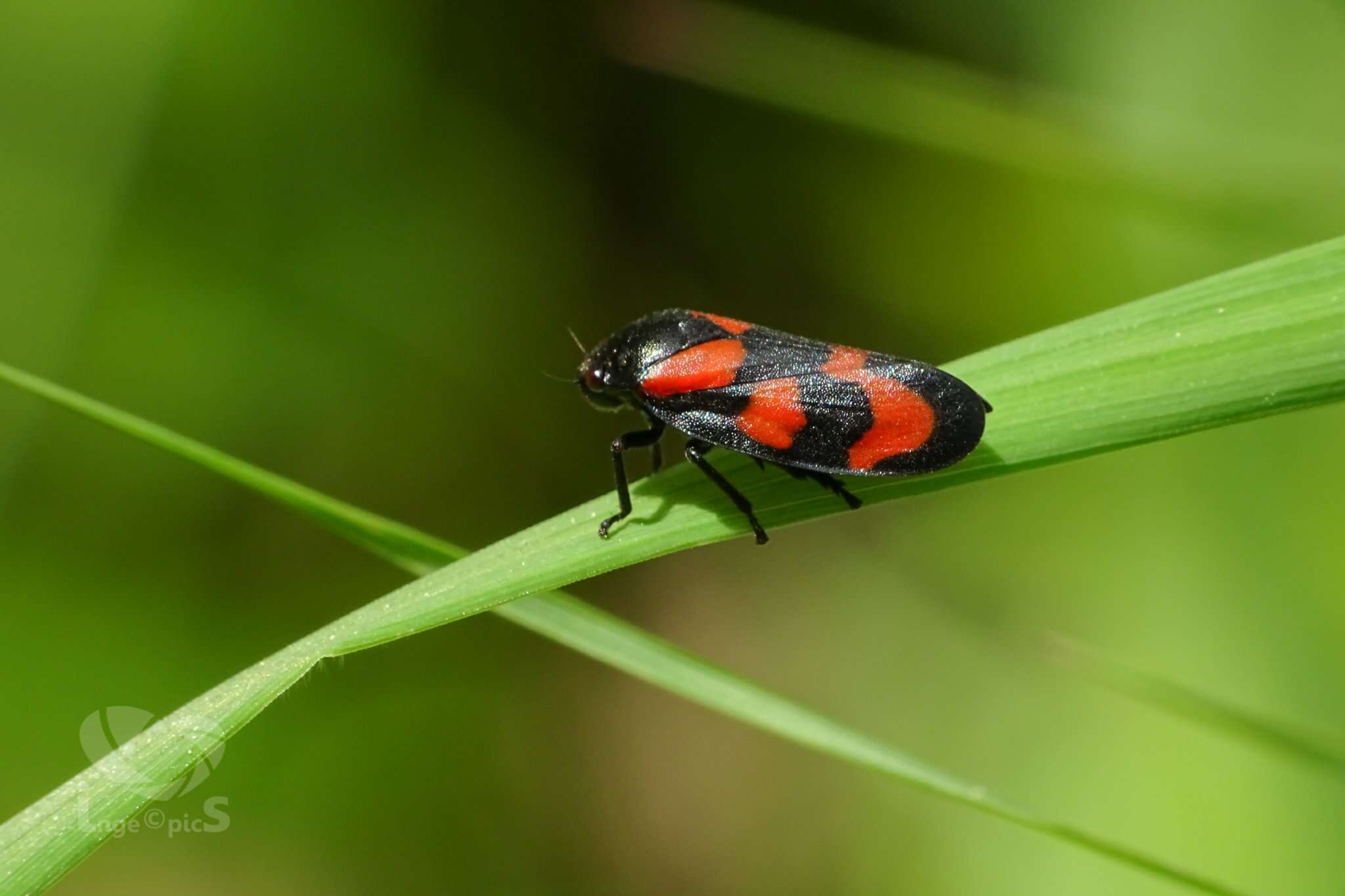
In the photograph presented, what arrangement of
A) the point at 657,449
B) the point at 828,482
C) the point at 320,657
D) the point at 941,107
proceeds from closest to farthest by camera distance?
the point at 320,657, the point at 828,482, the point at 657,449, the point at 941,107

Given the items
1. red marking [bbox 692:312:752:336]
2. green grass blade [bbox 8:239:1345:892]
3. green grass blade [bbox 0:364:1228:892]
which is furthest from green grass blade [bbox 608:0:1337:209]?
green grass blade [bbox 0:364:1228:892]

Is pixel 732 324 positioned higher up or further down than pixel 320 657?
higher up

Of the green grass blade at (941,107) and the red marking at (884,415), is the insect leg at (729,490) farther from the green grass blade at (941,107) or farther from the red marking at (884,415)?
the green grass blade at (941,107)

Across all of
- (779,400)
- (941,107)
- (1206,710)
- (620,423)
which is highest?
(941,107)

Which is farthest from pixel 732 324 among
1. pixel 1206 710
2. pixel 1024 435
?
pixel 1206 710

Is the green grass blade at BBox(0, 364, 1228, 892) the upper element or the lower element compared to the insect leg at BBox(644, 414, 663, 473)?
lower

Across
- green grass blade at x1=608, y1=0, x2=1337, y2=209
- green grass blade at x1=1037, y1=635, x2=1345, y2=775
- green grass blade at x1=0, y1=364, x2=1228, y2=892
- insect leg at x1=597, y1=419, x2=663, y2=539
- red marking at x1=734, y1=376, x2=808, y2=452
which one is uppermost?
green grass blade at x1=608, y1=0, x2=1337, y2=209

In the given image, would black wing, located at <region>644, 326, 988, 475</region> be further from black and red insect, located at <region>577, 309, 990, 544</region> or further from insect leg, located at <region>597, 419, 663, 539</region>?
insect leg, located at <region>597, 419, 663, 539</region>

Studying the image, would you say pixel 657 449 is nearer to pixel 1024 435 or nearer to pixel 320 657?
pixel 1024 435
